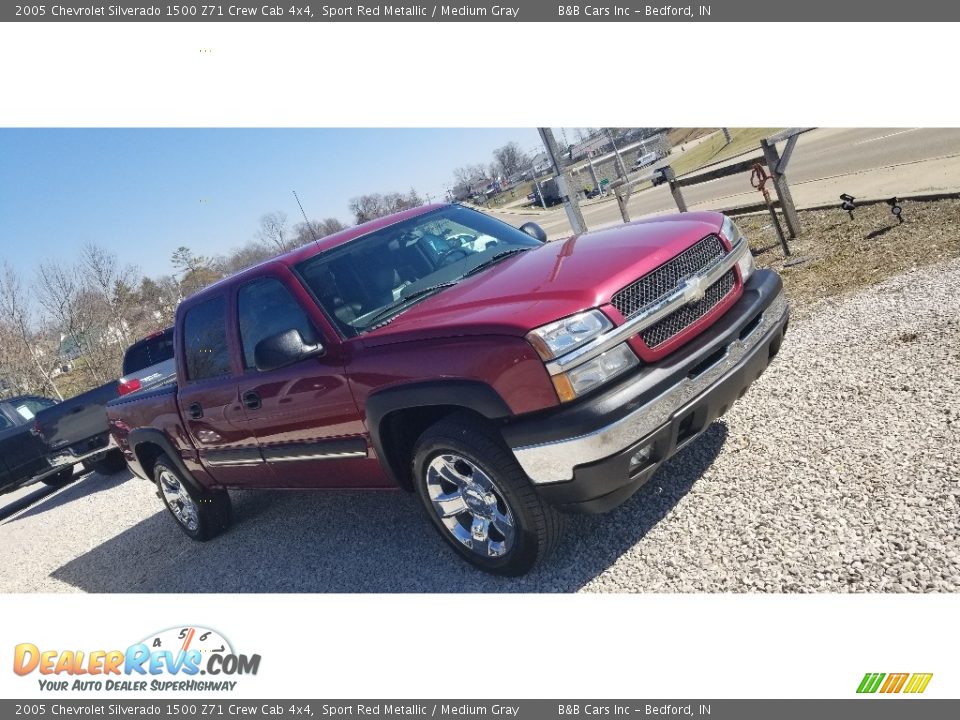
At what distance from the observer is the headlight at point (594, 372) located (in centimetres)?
268

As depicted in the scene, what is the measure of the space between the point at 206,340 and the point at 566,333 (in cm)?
293

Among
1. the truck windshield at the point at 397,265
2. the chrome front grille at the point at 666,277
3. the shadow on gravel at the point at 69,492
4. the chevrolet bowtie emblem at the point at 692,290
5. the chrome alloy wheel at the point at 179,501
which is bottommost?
the shadow on gravel at the point at 69,492

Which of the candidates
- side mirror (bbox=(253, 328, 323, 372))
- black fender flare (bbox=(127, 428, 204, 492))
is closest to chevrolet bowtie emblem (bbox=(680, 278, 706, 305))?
side mirror (bbox=(253, 328, 323, 372))

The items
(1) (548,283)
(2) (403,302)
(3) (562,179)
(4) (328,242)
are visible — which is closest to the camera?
(1) (548,283)

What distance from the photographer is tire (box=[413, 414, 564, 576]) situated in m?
2.97

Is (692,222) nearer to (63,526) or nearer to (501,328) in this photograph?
(501,328)

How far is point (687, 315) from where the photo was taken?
3119 mm

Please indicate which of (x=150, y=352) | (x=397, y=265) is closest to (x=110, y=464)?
(x=150, y=352)

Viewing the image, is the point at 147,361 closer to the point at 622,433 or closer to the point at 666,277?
the point at 666,277

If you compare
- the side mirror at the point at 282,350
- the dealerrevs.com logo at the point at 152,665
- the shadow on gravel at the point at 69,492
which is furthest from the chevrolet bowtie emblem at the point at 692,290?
the shadow on gravel at the point at 69,492

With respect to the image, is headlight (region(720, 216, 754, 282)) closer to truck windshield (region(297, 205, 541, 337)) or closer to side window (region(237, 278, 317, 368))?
truck windshield (region(297, 205, 541, 337))

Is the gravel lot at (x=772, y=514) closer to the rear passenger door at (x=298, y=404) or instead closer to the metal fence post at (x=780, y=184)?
the rear passenger door at (x=298, y=404)

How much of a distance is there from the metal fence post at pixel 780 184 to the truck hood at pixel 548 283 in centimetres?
423

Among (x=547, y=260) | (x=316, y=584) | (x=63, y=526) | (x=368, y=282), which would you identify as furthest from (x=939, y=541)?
(x=63, y=526)
